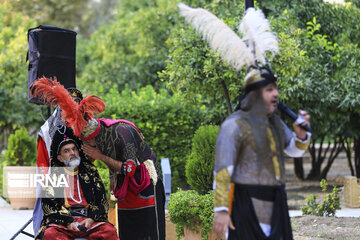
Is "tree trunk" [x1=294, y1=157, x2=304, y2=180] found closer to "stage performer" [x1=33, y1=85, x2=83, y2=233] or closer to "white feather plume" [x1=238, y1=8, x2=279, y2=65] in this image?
"stage performer" [x1=33, y1=85, x2=83, y2=233]

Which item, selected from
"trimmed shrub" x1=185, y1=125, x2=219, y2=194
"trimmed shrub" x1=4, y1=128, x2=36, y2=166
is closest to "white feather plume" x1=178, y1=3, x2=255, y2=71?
"trimmed shrub" x1=185, y1=125, x2=219, y2=194

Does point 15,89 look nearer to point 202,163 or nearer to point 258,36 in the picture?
point 202,163

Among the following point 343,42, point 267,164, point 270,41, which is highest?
point 343,42

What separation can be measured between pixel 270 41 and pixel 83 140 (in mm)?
1994

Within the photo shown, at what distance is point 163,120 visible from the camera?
12.8 meters

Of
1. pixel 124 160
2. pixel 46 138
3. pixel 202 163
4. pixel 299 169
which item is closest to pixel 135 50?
pixel 299 169

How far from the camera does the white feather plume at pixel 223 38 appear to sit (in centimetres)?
444

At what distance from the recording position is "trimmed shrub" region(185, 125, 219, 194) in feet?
28.0

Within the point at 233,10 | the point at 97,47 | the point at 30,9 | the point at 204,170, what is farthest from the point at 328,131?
the point at 30,9

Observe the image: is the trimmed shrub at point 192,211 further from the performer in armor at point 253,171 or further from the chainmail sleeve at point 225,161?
the chainmail sleeve at point 225,161

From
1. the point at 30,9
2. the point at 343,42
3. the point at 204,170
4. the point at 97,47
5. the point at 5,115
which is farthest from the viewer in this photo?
the point at 30,9

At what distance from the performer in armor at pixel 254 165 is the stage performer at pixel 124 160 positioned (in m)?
1.48

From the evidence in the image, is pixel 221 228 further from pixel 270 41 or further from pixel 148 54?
pixel 148 54

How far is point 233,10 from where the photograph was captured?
12.9m
